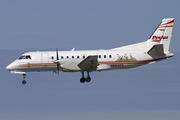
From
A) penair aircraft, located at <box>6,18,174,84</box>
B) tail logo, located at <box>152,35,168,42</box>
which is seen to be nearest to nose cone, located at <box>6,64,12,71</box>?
penair aircraft, located at <box>6,18,174,84</box>

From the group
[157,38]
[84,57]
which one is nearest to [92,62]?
[84,57]

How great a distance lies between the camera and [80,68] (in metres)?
30.2

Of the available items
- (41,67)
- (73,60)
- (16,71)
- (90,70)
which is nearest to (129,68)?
(90,70)

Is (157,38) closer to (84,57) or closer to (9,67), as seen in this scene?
(84,57)

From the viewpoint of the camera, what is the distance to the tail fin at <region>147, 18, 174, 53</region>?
32969 mm

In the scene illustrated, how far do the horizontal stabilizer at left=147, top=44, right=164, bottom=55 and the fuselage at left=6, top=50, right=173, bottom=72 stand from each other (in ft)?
1.27

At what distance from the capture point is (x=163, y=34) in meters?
33.1

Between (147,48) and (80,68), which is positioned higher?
(147,48)

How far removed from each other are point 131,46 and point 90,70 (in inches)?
240

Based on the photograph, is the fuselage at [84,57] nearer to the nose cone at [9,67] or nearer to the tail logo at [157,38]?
the nose cone at [9,67]

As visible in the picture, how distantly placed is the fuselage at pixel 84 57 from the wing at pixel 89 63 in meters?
0.84

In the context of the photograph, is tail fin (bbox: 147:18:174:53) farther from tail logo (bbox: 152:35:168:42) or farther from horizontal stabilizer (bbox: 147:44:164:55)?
horizontal stabilizer (bbox: 147:44:164:55)

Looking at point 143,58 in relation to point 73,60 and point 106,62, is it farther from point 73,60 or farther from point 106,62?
point 73,60

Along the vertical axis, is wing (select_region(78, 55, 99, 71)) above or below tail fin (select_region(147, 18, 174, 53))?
below
